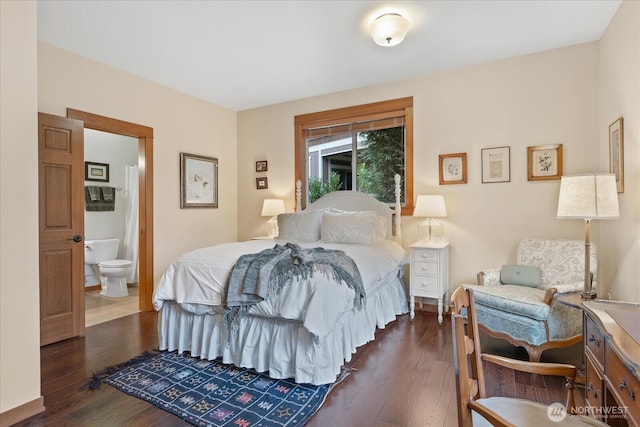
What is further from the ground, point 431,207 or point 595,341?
point 431,207

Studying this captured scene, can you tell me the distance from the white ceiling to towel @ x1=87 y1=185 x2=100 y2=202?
2.41m

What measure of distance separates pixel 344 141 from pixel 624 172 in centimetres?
297

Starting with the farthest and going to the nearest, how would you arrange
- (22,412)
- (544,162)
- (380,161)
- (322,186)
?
(322,186), (380,161), (544,162), (22,412)

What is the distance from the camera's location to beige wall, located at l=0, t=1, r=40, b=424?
183cm

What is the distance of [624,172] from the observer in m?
2.35

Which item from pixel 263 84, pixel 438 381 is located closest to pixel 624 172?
pixel 438 381

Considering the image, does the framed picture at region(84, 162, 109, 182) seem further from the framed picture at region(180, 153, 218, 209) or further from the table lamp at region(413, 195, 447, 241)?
the table lamp at region(413, 195, 447, 241)

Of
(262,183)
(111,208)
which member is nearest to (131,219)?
(111,208)

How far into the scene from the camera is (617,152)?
2.50 metres

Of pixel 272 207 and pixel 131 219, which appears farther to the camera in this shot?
pixel 131 219

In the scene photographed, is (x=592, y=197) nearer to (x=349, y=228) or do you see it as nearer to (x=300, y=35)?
(x=349, y=228)

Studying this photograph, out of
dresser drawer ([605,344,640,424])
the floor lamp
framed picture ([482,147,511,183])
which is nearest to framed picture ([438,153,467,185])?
framed picture ([482,147,511,183])

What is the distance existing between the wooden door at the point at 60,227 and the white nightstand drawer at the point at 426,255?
3372 mm

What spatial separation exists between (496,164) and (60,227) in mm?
4356
